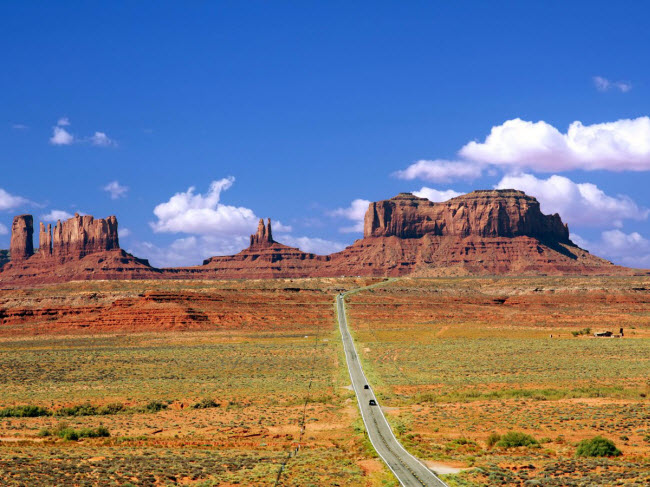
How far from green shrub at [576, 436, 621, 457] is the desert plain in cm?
62

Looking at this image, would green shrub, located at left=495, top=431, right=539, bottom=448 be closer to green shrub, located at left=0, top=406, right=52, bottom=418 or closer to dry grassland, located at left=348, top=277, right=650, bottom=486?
dry grassland, located at left=348, top=277, right=650, bottom=486

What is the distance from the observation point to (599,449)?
2966 cm

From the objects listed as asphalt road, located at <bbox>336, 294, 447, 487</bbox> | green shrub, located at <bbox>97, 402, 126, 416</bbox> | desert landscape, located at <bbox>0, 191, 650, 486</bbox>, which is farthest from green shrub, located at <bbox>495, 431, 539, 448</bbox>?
green shrub, located at <bbox>97, 402, 126, 416</bbox>

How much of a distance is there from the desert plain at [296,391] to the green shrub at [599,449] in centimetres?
62

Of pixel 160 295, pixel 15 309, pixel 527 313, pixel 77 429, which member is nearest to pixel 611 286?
pixel 527 313

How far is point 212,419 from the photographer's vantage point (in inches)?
1602

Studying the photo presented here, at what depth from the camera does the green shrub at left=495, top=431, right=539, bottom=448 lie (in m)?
32.4

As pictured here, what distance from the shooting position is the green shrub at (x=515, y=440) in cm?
3244

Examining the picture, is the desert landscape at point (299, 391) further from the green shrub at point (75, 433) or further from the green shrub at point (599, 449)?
the green shrub at point (599, 449)

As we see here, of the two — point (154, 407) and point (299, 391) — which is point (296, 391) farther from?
point (154, 407)

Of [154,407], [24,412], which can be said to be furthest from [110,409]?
[24,412]

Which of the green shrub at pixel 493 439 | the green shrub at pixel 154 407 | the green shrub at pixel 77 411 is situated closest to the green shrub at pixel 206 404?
the green shrub at pixel 154 407

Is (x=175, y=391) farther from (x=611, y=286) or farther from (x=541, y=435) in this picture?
(x=611, y=286)

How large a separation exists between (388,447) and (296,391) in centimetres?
1807
